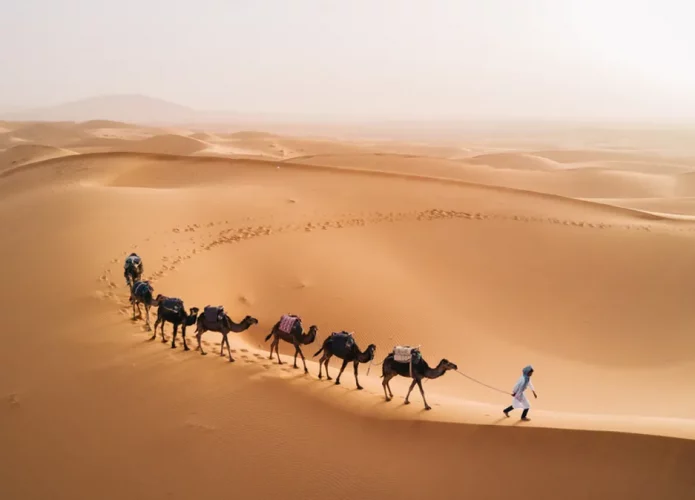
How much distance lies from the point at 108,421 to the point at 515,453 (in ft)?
17.7

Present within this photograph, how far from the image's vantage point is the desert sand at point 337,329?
6188 mm

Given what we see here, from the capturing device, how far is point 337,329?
12.2m

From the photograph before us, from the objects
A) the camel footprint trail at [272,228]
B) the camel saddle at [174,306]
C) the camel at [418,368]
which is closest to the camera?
the camel at [418,368]

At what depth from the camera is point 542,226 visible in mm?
19266

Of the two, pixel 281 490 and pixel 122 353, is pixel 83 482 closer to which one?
pixel 281 490

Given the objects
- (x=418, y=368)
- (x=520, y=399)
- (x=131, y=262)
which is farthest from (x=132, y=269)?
(x=520, y=399)

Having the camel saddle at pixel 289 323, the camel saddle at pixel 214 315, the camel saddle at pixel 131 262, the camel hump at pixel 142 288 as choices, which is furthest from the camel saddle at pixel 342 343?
the camel saddle at pixel 131 262

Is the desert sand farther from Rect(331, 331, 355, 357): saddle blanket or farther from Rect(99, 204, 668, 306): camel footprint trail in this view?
Rect(331, 331, 355, 357): saddle blanket

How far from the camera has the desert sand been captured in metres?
6.19

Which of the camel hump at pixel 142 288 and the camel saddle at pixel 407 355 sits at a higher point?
the camel hump at pixel 142 288

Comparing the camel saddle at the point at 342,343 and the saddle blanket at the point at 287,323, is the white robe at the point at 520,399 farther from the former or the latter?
the saddle blanket at the point at 287,323

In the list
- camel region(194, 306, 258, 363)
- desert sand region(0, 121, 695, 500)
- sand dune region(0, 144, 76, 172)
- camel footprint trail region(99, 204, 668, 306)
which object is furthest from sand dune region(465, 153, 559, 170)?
camel region(194, 306, 258, 363)

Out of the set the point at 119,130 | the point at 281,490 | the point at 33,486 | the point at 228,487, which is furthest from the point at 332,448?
the point at 119,130

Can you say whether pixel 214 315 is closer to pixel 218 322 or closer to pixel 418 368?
pixel 218 322
